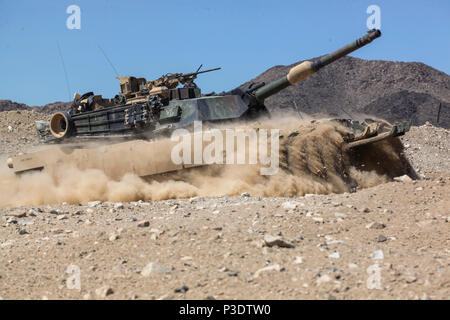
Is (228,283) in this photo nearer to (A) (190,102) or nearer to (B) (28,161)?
(A) (190,102)

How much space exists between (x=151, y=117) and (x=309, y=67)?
4326mm

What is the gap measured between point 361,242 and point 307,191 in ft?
18.0

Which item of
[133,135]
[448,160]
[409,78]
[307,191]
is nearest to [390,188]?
[307,191]

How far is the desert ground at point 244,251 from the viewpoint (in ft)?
17.6

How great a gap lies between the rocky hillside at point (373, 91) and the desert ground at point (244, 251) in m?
35.9

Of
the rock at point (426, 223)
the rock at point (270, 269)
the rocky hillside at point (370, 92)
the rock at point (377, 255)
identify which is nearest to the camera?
the rock at point (270, 269)

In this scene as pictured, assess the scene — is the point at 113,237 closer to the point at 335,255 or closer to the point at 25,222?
the point at 335,255

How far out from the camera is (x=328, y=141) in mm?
13227

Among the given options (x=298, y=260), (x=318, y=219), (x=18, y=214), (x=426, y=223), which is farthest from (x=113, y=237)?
(x=426, y=223)

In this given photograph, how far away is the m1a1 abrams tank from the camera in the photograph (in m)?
13.7

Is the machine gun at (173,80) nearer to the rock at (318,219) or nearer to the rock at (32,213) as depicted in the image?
the rock at (32,213)

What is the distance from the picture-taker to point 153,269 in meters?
5.92

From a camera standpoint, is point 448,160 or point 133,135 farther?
point 448,160

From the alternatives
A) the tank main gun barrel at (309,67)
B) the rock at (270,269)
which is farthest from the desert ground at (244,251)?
the tank main gun barrel at (309,67)
